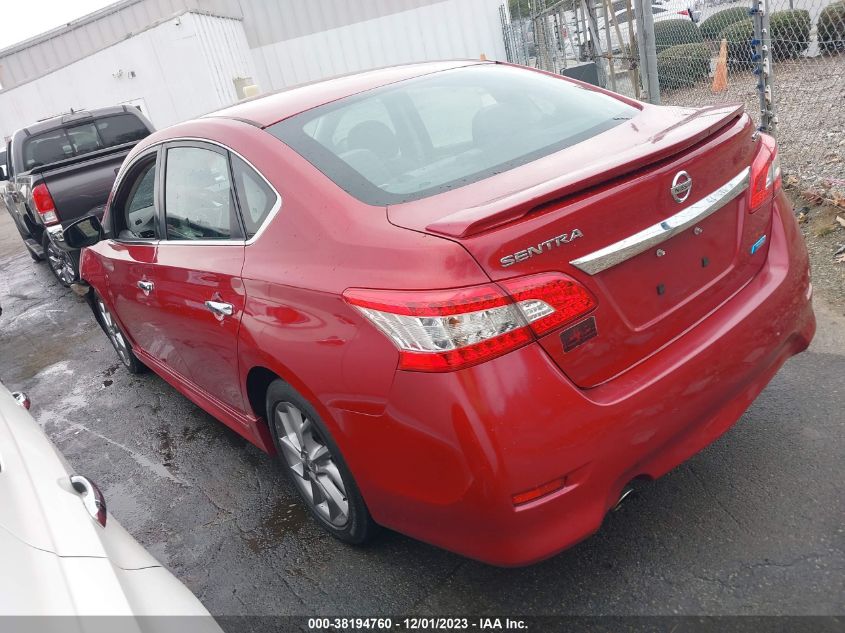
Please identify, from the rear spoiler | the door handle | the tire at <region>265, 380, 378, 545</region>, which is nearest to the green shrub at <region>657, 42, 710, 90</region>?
the rear spoiler

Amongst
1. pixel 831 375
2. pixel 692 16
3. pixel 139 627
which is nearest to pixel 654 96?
pixel 692 16

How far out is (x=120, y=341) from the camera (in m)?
5.24

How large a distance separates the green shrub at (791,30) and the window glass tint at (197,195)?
5680 mm

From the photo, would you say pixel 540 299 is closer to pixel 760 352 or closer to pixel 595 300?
pixel 595 300

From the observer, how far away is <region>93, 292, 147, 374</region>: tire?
508cm

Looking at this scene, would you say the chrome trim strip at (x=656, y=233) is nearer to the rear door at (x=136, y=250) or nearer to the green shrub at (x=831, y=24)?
the rear door at (x=136, y=250)

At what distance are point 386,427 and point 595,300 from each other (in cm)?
72

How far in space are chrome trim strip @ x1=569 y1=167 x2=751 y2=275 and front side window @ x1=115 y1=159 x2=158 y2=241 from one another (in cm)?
247

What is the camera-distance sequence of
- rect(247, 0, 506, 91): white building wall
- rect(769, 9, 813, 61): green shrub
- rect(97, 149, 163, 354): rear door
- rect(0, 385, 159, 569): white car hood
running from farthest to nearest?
rect(247, 0, 506, 91): white building wall, rect(769, 9, 813, 61): green shrub, rect(97, 149, 163, 354): rear door, rect(0, 385, 159, 569): white car hood

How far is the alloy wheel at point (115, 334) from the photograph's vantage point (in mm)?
5156

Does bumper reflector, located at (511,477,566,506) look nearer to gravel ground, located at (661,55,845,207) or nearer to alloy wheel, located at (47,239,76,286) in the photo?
gravel ground, located at (661,55,845,207)

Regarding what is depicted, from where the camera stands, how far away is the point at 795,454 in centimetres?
286

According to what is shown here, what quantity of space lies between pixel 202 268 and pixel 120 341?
256 cm

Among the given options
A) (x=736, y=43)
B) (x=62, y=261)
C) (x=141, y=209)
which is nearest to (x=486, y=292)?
(x=141, y=209)
